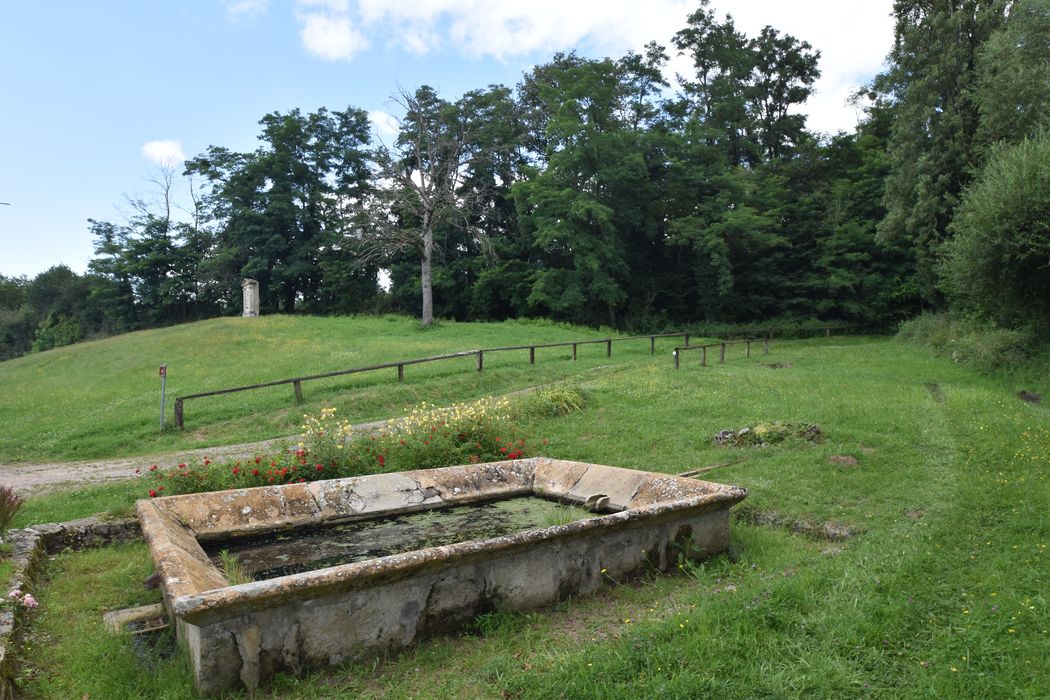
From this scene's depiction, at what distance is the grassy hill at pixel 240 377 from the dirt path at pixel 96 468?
3.20 ft

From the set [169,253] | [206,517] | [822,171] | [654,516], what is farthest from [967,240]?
[169,253]

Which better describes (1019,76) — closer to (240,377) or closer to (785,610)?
(785,610)

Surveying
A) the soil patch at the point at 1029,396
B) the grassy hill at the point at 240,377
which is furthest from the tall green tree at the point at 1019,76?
the grassy hill at the point at 240,377

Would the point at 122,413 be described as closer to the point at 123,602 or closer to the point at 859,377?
the point at 123,602

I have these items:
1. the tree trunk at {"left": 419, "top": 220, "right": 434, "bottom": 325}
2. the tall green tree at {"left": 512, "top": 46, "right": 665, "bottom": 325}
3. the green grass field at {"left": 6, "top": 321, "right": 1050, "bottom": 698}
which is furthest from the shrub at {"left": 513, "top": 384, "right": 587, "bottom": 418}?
the tall green tree at {"left": 512, "top": 46, "right": 665, "bottom": 325}

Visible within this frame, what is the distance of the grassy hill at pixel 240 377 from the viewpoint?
13766 mm

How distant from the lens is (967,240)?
17344 millimetres

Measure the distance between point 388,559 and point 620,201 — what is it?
3719 centimetres

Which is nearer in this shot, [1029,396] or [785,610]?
[785,610]

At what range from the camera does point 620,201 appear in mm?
38875

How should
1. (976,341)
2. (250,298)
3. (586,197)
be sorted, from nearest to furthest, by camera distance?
(976,341) < (586,197) < (250,298)

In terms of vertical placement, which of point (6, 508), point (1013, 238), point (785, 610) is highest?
point (1013, 238)

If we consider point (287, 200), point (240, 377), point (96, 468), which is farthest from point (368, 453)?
point (287, 200)

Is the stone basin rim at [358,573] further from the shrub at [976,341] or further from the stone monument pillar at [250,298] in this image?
the stone monument pillar at [250,298]
